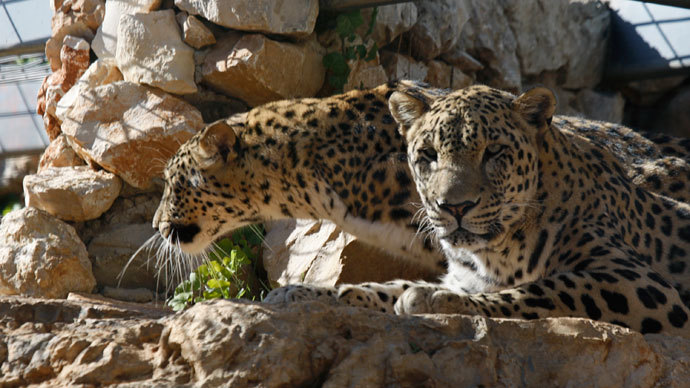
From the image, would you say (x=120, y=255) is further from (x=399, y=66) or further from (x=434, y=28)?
(x=434, y=28)

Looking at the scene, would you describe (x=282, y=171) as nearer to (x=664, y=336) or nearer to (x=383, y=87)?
(x=383, y=87)

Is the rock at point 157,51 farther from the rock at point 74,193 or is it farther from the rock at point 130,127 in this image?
the rock at point 74,193

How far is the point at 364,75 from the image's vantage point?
970cm

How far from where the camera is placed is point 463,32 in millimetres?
11781

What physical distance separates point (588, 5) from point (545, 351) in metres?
11.9

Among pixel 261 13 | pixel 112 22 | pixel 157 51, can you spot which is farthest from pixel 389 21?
pixel 112 22

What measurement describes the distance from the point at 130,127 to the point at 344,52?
2603mm

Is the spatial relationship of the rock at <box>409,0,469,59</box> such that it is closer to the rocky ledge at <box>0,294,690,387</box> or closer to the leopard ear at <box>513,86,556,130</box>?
the leopard ear at <box>513,86,556,130</box>

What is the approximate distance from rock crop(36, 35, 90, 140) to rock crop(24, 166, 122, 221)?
39.8 inches

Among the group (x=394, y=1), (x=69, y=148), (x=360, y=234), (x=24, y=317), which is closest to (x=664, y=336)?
(x=360, y=234)

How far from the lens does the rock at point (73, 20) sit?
377 inches

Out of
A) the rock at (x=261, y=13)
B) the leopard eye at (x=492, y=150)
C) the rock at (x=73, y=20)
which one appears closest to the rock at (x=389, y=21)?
the rock at (x=261, y=13)

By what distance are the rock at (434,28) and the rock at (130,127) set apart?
329cm

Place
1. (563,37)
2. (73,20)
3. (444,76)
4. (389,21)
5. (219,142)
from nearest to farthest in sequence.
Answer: (219,142) → (73,20) → (389,21) → (444,76) → (563,37)
